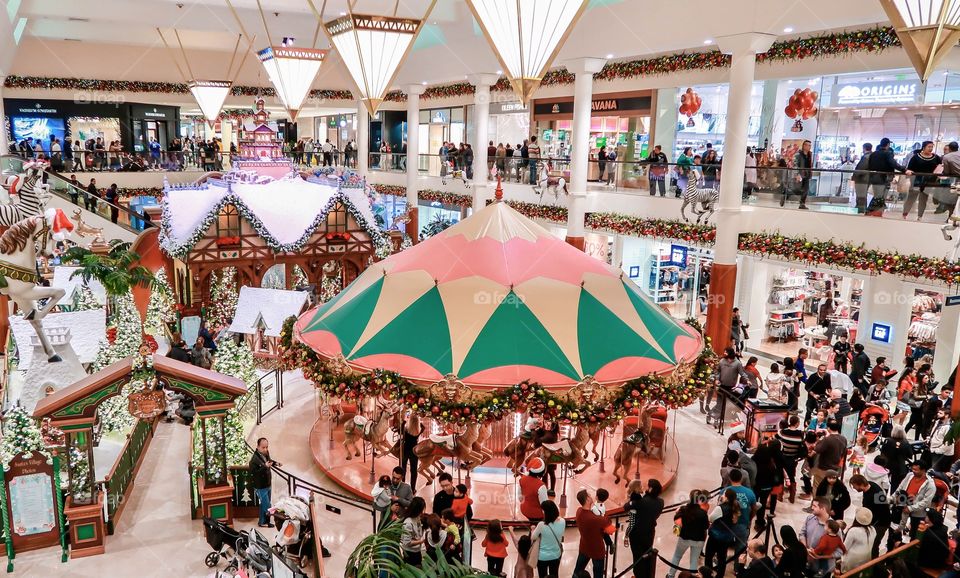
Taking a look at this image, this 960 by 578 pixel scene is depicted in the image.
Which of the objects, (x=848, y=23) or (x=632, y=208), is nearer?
(x=848, y=23)

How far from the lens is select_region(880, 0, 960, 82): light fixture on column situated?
3.78 meters

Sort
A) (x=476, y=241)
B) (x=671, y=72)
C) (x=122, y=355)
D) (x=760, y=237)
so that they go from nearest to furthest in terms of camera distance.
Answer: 1. (x=476, y=241)
2. (x=122, y=355)
3. (x=760, y=237)
4. (x=671, y=72)

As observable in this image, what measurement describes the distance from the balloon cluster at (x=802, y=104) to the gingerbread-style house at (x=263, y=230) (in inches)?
391

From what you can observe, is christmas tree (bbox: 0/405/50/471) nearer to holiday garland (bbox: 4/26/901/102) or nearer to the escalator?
the escalator

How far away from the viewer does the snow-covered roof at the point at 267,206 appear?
15.1 meters

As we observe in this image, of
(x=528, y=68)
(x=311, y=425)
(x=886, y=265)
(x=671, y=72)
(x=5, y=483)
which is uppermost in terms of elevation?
(x=671, y=72)

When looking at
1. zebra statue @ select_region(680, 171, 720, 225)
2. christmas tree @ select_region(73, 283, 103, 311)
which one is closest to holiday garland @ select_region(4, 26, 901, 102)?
zebra statue @ select_region(680, 171, 720, 225)

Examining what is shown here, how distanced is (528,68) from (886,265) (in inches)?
379

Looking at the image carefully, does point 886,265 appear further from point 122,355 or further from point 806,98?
point 122,355

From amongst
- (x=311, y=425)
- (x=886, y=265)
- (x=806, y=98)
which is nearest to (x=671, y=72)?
(x=806, y=98)

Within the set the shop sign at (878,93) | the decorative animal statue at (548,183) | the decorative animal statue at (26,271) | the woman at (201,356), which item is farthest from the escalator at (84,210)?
the shop sign at (878,93)

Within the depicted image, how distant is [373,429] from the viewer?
9.09 m

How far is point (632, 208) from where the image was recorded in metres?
17.4

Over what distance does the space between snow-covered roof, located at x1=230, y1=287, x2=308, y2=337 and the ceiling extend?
6.83 metres
